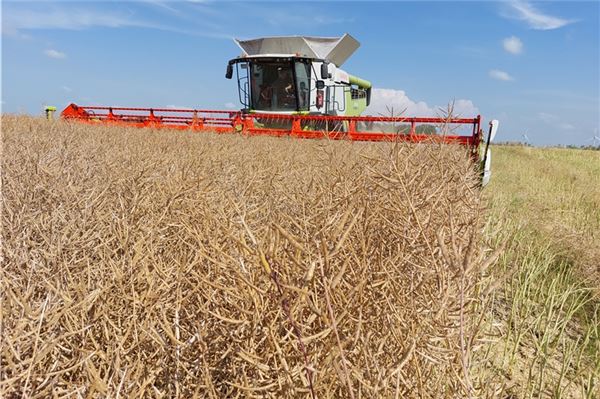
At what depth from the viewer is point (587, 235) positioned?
17.6ft

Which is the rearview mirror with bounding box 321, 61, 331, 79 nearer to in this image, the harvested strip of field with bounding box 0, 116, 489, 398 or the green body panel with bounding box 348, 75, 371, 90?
the green body panel with bounding box 348, 75, 371, 90

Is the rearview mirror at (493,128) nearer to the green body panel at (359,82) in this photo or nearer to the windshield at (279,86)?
the windshield at (279,86)

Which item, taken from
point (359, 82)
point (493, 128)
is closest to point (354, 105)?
point (359, 82)

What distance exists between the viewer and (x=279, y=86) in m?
11.2

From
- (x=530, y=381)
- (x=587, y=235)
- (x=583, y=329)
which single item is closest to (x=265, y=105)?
(x=587, y=235)

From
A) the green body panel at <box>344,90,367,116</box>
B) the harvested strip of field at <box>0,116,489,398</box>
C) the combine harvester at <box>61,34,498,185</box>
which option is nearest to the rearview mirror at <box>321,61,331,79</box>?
the combine harvester at <box>61,34,498,185</box>

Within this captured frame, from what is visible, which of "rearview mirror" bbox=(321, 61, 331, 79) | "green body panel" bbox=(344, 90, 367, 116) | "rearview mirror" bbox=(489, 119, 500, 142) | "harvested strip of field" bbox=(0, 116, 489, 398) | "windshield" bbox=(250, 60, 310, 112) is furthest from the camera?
"green body panel" bbox=(344, 90, 367, 116)

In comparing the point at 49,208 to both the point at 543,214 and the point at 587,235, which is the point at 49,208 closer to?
the point at 587,235

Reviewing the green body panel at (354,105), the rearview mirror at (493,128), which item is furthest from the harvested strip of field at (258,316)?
the green body panel at (354,105)

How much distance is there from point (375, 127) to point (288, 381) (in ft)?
28.4

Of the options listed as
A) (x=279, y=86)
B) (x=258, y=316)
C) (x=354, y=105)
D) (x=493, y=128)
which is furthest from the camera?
(x=354, y=105)

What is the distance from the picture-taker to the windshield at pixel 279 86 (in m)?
10.9

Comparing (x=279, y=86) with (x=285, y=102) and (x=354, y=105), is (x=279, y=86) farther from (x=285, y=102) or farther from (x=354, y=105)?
(x=354, y=105)

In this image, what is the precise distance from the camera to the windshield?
1091cm
